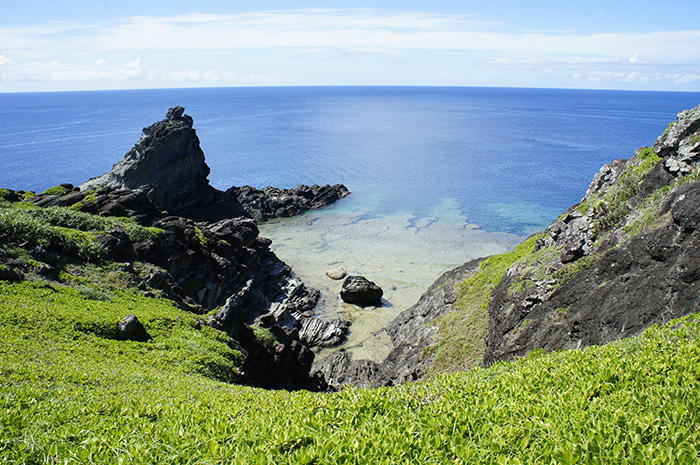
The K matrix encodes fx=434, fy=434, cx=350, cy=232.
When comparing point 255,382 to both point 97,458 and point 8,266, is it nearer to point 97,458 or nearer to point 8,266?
point 8,266

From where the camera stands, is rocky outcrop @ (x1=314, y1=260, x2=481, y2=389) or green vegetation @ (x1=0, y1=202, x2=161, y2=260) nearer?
green vegetation @ (x1=0, y1=202, x2=161, y2=260)

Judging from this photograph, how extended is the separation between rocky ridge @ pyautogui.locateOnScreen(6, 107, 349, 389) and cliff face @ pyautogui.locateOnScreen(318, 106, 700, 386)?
6266mm

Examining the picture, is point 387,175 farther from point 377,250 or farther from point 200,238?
point 200,238

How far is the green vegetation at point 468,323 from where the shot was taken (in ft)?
79.9

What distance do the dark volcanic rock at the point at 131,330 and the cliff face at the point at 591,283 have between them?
1489cm

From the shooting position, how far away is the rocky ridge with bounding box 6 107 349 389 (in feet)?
91.0

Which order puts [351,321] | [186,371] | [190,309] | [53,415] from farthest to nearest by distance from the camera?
[351,321] < [190,309] < [186,371] < [53,415]

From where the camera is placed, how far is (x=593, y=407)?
738 centimetres

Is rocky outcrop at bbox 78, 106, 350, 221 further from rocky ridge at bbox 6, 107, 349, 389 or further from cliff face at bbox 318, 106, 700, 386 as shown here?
cliff face at bbox 318, 106, 700, 386

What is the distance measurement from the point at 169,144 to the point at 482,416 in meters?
69.0

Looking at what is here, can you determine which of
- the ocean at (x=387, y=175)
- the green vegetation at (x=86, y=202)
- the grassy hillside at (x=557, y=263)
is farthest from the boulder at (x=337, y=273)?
the green vegetation at (x=86, y=202)

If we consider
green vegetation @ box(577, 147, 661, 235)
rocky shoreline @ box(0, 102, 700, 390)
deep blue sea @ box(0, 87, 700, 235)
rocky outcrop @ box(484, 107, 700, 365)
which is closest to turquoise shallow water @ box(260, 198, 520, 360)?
rocky shoreline @ box(0, 102, 700, 390)

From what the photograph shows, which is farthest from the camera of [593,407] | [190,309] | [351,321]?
[351,321]

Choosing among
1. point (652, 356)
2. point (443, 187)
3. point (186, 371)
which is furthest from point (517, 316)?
point (443, 187)
